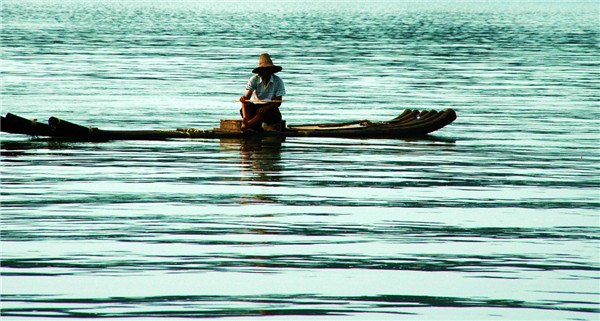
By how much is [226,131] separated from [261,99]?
25.3 inches

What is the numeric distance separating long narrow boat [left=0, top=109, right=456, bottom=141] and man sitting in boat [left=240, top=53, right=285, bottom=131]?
0.16 metres

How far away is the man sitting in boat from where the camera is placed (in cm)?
1546

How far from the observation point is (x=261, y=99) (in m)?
15.6

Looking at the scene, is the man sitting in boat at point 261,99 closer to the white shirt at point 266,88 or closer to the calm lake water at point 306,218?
the white shirt at point 266,88

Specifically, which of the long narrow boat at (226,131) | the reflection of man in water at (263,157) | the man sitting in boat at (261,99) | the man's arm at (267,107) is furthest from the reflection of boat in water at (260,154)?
the man's arm at (267,107)

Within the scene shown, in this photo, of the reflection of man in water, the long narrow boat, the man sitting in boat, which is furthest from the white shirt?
the reflection of man in water

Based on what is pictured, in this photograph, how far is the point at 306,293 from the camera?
7.64 m

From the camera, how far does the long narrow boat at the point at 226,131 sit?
1509 cm

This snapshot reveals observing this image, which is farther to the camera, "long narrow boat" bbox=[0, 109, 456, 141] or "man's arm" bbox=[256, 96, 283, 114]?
"man's arm" bbox=[256, 96, 283, 114]

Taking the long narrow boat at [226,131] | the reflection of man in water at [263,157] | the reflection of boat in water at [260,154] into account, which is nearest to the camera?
the reflection of man in water at [263,157]

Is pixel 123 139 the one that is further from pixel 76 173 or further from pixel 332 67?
pixel 332 67

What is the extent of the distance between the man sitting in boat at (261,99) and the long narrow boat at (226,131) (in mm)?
156

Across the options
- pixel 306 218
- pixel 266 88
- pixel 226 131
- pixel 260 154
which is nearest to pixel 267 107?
pixel 266 88

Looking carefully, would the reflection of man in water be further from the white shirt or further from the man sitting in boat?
the white shirt
